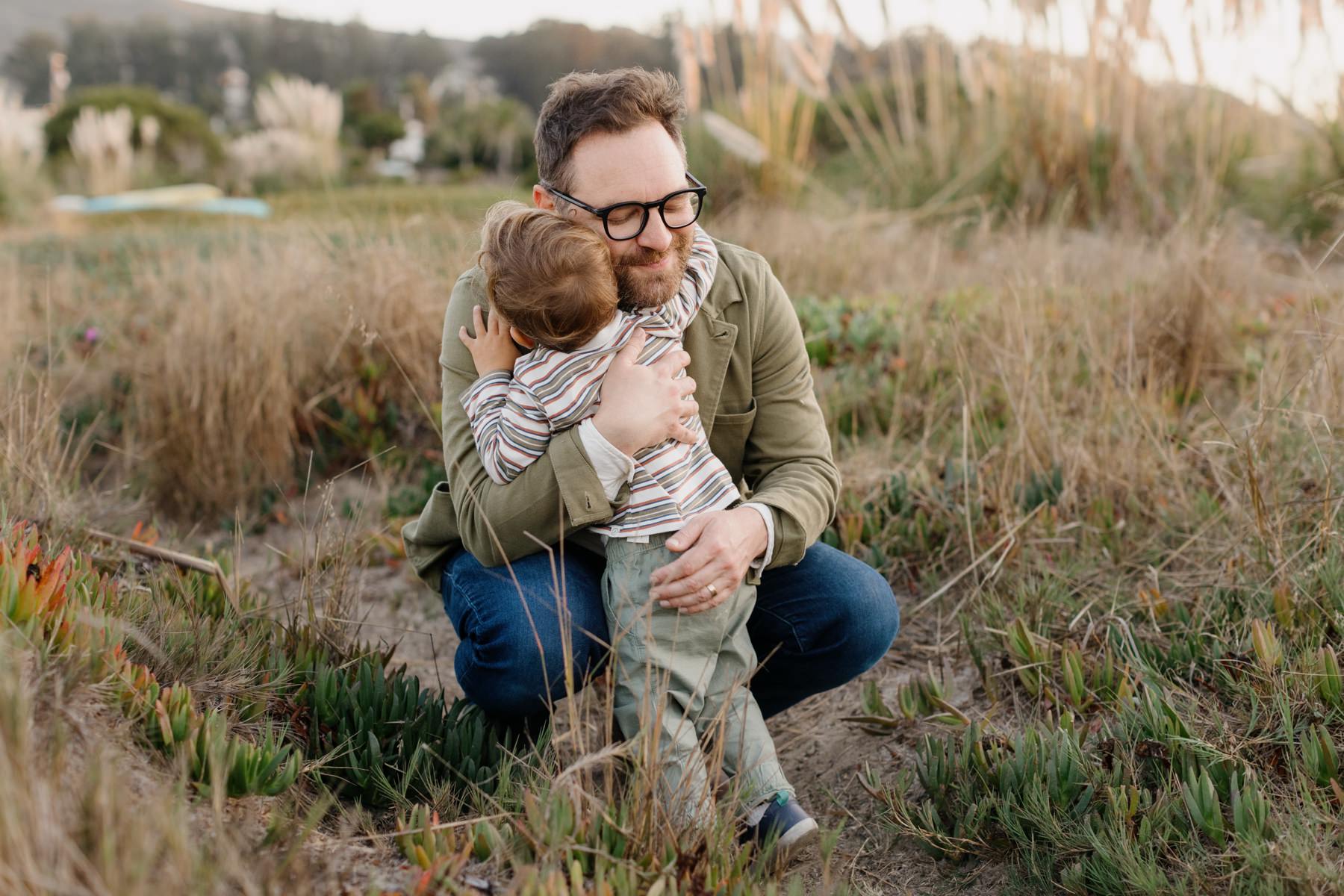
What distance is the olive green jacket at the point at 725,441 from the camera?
2.24 metres

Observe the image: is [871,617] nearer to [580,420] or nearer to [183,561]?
[580,420]

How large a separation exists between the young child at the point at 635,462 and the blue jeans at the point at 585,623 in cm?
12

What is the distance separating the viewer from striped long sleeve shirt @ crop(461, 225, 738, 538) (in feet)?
7.22

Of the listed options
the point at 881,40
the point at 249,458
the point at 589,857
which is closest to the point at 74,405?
the point at 249,458

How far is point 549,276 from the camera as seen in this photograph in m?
2.06

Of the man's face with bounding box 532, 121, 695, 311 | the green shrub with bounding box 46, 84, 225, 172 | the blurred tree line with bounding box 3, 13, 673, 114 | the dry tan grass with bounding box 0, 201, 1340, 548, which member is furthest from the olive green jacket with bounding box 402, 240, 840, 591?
the blurred tree line with bounding box 3, 13, 673, 114

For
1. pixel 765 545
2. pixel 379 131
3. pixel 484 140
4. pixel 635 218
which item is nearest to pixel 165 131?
pixel 379 131

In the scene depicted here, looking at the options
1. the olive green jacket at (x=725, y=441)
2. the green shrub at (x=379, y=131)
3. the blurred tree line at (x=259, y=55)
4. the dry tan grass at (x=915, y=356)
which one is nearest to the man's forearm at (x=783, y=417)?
the olive green jacket at (x=725, y=441)

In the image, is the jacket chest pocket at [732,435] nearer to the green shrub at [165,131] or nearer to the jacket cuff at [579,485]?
the jacket cuff at [579,485]

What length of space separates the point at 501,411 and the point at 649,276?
1.47ft

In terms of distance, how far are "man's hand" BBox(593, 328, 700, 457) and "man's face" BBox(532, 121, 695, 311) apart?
0.46 feet

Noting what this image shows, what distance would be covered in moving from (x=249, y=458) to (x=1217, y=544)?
3.55 m

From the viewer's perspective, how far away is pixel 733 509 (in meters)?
2.22

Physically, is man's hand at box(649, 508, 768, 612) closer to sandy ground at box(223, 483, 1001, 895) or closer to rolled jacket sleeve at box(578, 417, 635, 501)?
rolled jacket sleeve at box(578, 417, 635, 501)
